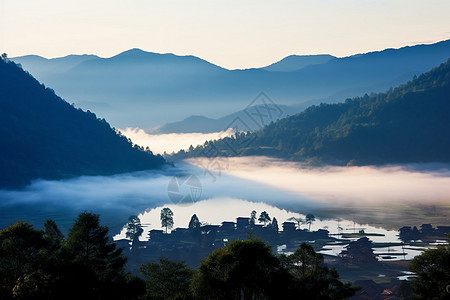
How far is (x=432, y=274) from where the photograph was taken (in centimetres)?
5453

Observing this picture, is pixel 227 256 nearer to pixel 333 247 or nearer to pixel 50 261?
pixel 50 261

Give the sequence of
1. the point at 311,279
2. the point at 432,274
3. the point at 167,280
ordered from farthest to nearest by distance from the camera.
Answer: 1. the point at 167,280
2. the point at 432,274
3. the point at 311,279

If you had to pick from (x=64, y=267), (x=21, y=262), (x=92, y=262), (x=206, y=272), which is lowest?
(x=206, y=272)

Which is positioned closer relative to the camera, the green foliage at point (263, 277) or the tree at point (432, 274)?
the tree at point (432, 274)

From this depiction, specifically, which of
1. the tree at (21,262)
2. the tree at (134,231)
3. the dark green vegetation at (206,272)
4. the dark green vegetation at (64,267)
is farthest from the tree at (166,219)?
the tree at (21,262)

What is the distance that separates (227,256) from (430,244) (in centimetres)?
13098

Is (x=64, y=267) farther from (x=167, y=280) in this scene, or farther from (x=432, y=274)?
(x=432, y=274)

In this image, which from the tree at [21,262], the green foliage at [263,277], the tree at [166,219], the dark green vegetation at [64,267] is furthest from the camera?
the tree at [166,219]

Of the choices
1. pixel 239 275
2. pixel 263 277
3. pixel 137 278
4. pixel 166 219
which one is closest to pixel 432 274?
pixel 263 277

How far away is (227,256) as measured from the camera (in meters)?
56.3

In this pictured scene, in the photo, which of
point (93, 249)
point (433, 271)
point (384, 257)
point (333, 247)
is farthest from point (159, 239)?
point (433, 271)

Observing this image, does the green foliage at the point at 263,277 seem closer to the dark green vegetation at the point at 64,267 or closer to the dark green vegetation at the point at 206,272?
the dark green vegetation at the point at 206,272

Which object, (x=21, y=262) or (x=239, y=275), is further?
(x=239, y=275)

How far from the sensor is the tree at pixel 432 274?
5341 cm
